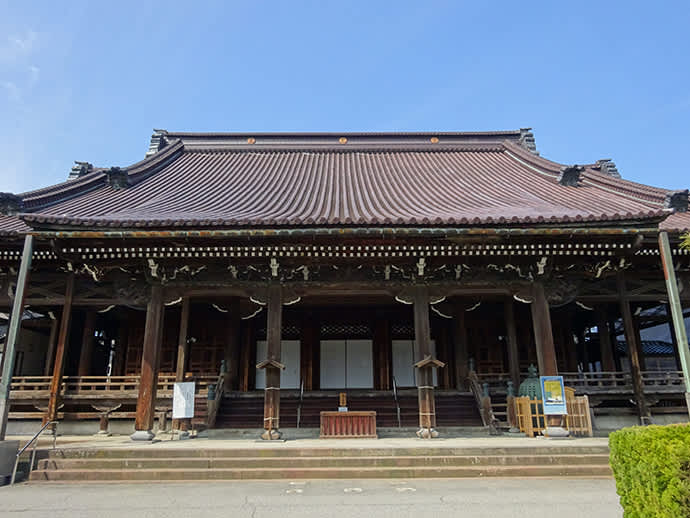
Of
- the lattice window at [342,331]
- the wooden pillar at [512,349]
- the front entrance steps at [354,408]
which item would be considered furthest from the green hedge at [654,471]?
the lattice window at [342,331]

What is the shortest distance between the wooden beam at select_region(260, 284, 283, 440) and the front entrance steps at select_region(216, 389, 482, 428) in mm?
1605

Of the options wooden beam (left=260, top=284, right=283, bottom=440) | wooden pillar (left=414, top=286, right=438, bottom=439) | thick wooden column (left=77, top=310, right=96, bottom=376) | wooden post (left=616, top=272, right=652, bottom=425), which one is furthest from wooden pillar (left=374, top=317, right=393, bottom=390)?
thick wooden column (left=77, top=310, right=96, bottom=376)

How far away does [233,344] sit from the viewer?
45.7 feet

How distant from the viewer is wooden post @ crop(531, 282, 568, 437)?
9719 mm

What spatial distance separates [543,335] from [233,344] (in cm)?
878

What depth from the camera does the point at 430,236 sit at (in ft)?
30.6

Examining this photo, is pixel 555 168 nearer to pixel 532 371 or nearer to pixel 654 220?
pixel 654 220

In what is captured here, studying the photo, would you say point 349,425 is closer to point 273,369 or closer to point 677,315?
point 273,369

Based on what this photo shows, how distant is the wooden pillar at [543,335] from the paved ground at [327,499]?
3.24 m

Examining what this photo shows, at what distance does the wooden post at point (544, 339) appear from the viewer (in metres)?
9.72

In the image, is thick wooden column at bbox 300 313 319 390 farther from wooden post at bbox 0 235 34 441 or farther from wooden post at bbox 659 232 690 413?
wooden post at bbox 659 232 690 413

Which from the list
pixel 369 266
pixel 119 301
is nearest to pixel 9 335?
pixel 119 301

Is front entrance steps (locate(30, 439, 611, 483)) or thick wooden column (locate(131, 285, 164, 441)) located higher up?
thick wooden column (locate(131, 285, 164, 441))

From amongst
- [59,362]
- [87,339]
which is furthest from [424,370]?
[87,339]
